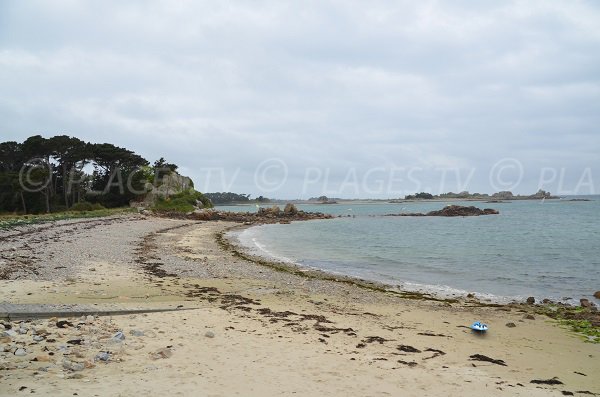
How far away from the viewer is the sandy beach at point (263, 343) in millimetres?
5145

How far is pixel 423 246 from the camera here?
2697cm

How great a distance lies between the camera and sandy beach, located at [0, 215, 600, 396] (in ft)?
16.9

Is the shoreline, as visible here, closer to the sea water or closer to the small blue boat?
the sea water

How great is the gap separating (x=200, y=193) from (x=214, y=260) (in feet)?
181

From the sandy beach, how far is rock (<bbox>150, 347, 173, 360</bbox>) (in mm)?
15

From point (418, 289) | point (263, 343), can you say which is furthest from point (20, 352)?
point (418, 289)

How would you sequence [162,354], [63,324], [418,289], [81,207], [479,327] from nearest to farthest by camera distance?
[162,354]
[63,324]
[479,327]
[418,289]
[81,207]

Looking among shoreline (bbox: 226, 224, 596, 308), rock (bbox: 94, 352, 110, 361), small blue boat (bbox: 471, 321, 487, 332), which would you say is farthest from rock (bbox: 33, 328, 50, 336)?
shoreline (bbox: 226, 224, 596, 308)

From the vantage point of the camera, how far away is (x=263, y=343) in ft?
22.7

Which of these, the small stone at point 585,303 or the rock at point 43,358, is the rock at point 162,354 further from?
the small stone at point 585,303

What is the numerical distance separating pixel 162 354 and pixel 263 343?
5.75 feet

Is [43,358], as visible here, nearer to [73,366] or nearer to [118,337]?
[73,366]

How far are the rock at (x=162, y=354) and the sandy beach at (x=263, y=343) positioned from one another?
0.05ft

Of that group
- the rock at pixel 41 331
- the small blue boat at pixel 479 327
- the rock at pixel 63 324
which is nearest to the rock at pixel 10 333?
the rock at pixel 41 331
